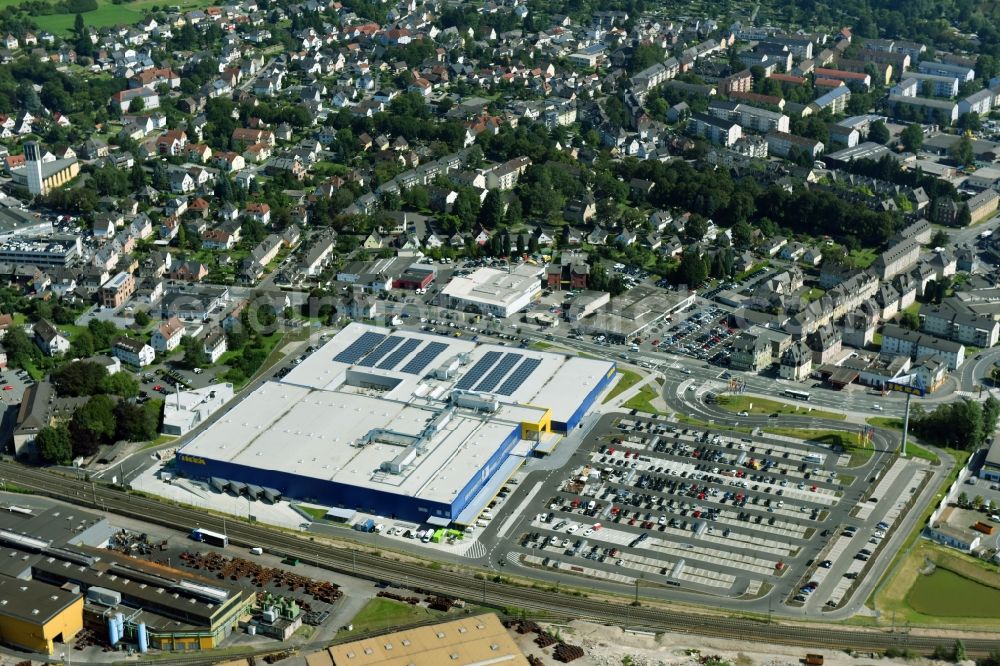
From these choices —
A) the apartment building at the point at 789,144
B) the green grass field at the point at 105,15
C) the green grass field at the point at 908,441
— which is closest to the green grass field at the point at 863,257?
the apartment building at the point at 789,144

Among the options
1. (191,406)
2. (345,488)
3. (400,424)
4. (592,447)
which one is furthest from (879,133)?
(345,488)

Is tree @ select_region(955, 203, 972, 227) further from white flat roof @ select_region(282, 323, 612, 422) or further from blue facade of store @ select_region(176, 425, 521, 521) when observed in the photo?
blue facade of store @ select_region(176, 425, 521, 521)

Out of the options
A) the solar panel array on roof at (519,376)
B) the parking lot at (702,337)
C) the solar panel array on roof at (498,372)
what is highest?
the solar panel array on roof at (498,372)

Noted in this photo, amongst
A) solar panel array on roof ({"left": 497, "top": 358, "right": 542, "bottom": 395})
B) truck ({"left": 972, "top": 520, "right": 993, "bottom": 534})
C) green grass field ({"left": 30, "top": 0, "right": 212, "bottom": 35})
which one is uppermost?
green grass field ({"left": 30, "top": 0, "right": 212, "bottom": 35})

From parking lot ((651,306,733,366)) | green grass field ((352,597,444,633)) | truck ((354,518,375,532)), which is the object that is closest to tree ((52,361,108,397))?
truck ((354,518,375,532))

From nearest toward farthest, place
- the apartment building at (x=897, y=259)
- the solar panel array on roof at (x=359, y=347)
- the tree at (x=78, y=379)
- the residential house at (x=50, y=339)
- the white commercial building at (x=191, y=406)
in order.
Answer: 1. the white commercial building at (x=191, y=406)
2. the tree at (x=78, y=379)
3. the solar panel array on roof at (x=359, y=347)
4. the residential house at (x=50, y=339)
5. the apartment building at (x=897, y=259)

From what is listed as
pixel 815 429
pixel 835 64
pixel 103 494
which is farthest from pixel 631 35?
pixel 103 494

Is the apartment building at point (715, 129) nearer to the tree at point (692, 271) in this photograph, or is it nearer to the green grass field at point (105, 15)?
the tree at point (692, 271)
